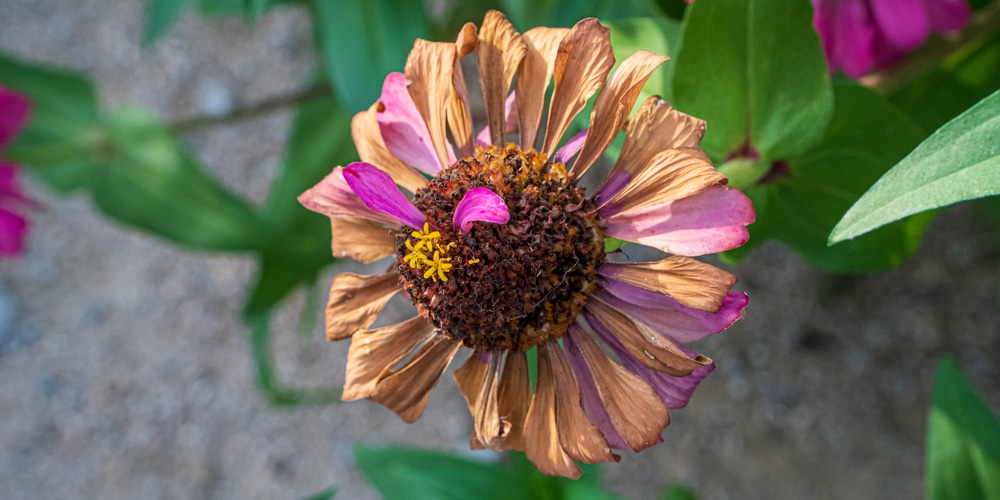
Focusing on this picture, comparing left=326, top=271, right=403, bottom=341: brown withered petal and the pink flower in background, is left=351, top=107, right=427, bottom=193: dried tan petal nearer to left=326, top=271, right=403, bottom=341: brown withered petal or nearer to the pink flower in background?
left=326, top=271, right=403, bottom=341: brown withered petal

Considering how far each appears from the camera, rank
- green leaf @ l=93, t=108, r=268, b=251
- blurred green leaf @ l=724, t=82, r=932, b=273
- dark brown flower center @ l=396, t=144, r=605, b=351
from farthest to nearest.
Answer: green leaf @ l=93, t=108, r=268, b=251 < blurred green leaf @ l=724, t=82, r=932, b=273 < dark brown flower center @ l=396, t=144, r=605, b=351

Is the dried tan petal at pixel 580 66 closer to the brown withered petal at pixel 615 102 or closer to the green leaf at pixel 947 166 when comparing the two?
the brown withered petal at pixel 615 102

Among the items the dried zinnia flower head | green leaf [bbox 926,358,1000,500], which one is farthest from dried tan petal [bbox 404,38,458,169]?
green leaf [bbox 926,358,1000,500]

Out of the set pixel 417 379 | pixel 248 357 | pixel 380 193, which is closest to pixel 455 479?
pixel 417 379

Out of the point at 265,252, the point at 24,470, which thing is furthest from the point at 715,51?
the point at 24,470

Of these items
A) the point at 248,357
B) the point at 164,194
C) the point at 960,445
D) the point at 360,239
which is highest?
the point at 360,239

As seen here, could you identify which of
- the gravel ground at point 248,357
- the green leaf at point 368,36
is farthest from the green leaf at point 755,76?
the gravel ground at point 248,357

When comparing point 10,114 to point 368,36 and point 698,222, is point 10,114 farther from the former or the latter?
point 698,222
